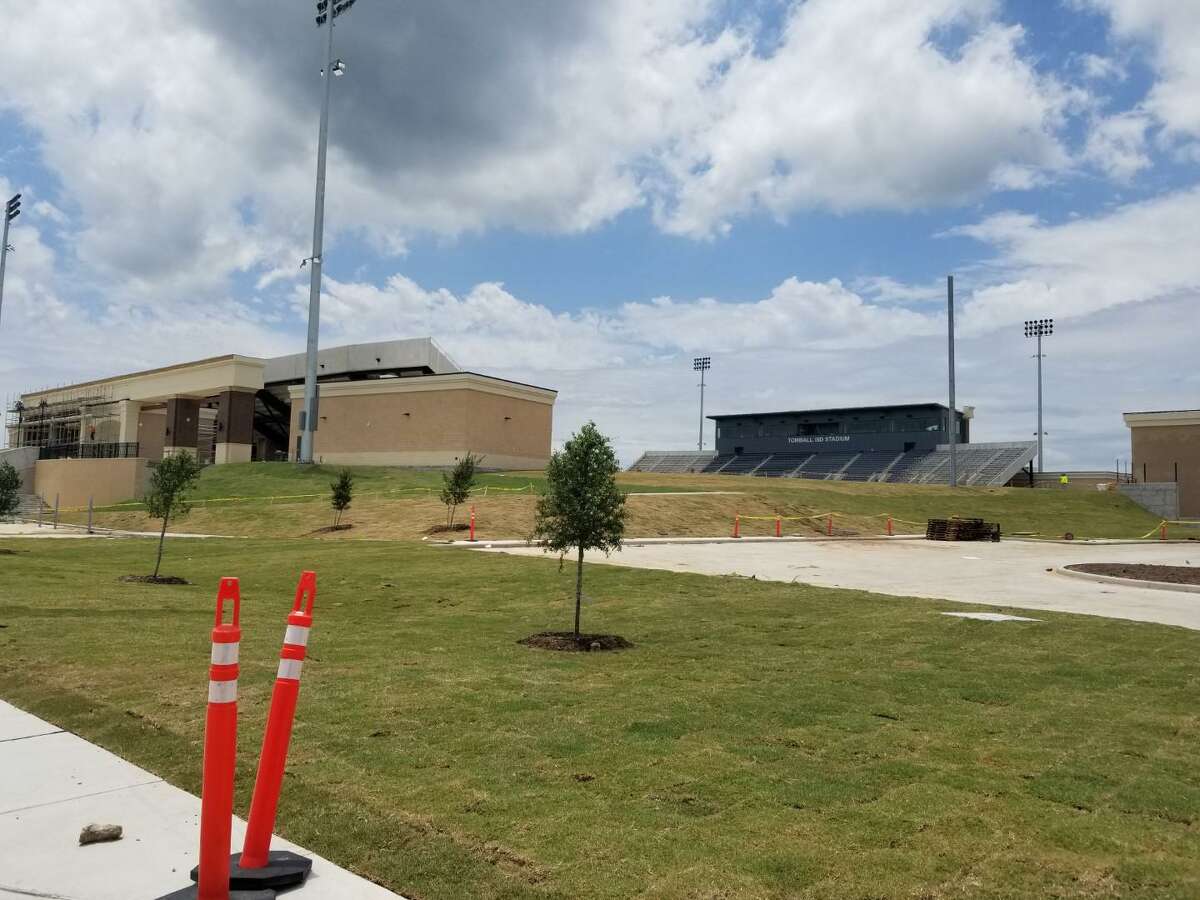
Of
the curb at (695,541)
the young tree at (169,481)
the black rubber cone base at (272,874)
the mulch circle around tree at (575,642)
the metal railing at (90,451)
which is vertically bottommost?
the mulch circle around tree at (575,642)

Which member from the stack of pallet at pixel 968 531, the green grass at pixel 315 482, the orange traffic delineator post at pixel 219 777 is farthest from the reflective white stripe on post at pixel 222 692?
the green grass at pixel 315 482

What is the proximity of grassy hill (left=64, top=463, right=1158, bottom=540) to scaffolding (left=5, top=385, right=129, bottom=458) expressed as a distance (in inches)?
980

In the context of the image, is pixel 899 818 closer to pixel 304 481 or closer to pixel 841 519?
pixel 841 519

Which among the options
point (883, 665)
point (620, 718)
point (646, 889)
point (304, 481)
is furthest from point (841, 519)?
point (646, 889)

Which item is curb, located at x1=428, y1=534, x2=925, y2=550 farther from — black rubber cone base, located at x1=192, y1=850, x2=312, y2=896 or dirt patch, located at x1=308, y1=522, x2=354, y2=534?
black rubber cone base, located at x1=192, y1=850, x2=312, y2=896

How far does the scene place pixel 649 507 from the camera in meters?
38.7

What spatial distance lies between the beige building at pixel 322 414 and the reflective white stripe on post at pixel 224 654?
190ft

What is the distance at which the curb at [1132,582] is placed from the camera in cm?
1798

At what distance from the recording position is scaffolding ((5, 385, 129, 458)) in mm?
78562

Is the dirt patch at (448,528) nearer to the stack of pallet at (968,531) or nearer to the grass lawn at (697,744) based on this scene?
the grass lawn at (697,744)

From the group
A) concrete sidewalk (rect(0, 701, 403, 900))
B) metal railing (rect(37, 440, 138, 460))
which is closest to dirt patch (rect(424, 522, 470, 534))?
A: concrete sidewalk (rect(0, 701, 403, 900))

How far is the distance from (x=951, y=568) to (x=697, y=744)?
19.6 metres

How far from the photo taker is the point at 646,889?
368cm

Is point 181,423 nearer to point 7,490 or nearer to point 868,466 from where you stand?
point 7,490
